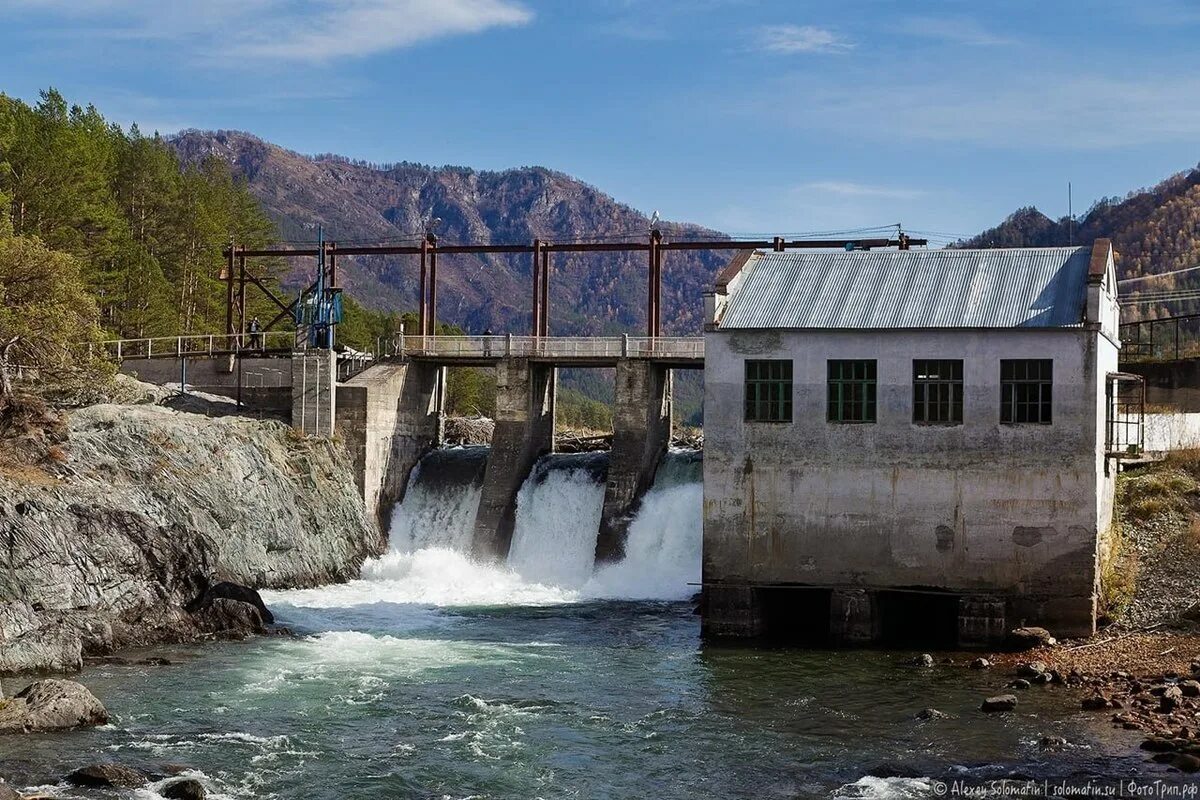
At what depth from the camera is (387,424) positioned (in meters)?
58.9

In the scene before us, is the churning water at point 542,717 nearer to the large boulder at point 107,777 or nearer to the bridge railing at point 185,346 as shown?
the large boulder at point 107,777

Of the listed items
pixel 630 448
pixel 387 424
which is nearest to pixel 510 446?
pixel 630 448

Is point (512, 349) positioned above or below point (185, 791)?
above

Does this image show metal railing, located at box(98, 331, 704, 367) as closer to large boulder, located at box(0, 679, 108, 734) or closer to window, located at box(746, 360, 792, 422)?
→ window, located at box(746, 360, 792, 422)

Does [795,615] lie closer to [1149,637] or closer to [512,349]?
[1149,637]

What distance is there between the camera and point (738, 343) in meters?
40.1

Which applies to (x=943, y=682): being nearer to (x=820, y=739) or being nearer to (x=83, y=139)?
(x=820, y=739)

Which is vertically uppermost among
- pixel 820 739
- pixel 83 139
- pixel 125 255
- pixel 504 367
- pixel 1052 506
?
pixel 83 139

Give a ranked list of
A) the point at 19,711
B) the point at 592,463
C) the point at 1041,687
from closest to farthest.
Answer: the point at 19,711 < the point at 1041,687 < the point at 592,463

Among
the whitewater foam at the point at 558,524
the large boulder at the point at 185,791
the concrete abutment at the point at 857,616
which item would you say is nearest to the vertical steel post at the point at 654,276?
the whitewater foam at the point at 558,524

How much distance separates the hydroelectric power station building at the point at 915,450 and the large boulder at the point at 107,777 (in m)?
18.7

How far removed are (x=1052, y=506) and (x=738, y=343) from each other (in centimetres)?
950

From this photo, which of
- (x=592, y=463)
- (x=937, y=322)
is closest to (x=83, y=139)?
(x=592, y=463)

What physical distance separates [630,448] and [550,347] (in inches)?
245
